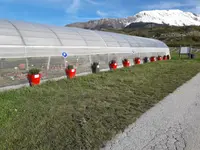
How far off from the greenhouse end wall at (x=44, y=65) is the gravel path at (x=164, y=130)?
6253mm

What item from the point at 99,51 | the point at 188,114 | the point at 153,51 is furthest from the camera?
the point at 153,51

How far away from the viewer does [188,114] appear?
482cm

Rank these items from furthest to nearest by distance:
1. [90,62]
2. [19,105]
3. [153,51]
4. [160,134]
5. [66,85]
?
[153,51], [90,62], [66,85], [19,105], [160,134]

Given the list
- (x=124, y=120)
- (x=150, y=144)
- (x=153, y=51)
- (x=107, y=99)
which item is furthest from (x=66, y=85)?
(x=153, y=51)

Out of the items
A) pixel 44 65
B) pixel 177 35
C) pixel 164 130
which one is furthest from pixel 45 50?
pixel 177 35

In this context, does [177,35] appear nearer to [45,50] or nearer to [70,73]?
[70,73]

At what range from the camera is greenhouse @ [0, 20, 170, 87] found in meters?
8.38

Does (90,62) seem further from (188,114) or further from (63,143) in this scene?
(63,143)

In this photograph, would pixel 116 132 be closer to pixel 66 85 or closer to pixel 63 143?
pixel 63 143

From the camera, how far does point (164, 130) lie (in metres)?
3.86

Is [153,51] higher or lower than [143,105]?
higher

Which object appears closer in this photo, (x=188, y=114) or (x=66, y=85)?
(x=188, y=114)

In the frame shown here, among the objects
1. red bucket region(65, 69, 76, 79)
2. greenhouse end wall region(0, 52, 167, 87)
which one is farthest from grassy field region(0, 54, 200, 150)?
red bucket region(65, 69, 76, 79)

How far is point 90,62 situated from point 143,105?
800 cm
